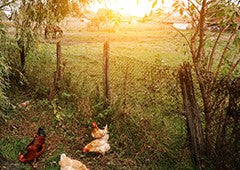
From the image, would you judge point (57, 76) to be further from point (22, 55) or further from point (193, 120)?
point (193, 120)

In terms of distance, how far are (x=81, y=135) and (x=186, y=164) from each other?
7.39ft

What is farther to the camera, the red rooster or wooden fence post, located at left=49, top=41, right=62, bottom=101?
wooden fence post, located at left=49, top=41, right=62, bottom=101

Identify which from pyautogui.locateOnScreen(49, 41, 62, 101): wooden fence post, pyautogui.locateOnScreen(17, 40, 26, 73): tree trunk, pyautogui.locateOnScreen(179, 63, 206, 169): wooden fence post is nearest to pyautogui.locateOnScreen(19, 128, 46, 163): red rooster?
pyautogui.locateOnScreen(49, 41, 62, 101): wooden fence post

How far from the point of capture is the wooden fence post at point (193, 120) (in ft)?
14.8

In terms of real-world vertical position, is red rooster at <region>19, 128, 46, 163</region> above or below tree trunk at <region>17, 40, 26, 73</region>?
below

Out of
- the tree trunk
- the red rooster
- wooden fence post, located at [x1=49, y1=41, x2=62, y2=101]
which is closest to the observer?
the red rooster

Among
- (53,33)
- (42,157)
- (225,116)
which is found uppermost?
(53,33)

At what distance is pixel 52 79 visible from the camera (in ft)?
25.8

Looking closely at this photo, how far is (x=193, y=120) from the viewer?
15.0 ft

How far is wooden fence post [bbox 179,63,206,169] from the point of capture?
4497 mm

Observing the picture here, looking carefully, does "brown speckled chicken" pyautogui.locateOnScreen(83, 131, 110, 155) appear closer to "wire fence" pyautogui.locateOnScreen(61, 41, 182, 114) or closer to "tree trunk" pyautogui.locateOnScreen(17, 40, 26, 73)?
"wire fence" pyautogui.locateOnScreen(61, 41, 182, 114)

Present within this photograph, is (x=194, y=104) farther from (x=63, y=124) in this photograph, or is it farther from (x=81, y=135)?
(x=63, y=124)

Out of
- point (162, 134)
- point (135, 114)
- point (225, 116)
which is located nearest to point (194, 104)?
point (225, 116)

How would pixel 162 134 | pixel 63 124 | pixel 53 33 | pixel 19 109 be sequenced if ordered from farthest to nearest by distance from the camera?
pixel 53 33 → pixel 19 109 → pixel 63 124 → pixel 162 134
